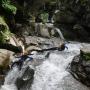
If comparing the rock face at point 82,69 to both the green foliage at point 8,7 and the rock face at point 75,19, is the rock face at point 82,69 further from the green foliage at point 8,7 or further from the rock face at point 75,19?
the rock face at point 75,19

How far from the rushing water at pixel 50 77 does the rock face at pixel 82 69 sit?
0.98 feet

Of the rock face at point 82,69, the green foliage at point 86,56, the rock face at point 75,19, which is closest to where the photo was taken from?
the rock face at point 82,69

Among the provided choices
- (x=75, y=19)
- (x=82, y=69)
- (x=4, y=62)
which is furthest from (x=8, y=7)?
(x=75, y=19)

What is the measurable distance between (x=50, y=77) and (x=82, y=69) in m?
1.85

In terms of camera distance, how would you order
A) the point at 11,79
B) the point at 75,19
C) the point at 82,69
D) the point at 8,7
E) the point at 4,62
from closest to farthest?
1. the point at 82,69
2. the point at 4,62
3. the point at 11,79
4. the point at 8,7
5. the point at 75,19

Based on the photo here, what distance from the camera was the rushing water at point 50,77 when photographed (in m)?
12.5

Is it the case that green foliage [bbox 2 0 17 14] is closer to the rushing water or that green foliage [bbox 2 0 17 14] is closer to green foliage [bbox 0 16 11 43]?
green foliage [bbox 0 16 11 43]

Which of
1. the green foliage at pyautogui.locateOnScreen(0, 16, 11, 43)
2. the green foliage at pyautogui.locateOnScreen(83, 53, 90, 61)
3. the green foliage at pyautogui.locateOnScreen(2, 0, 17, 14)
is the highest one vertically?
the green foliage at pyautogui.locateOnScreen(2, 0, 17, 14)

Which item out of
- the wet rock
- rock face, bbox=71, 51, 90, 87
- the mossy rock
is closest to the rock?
the wet rock

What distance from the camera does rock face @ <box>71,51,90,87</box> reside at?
1259 cm

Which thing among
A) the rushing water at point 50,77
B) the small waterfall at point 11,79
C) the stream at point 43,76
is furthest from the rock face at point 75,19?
the small waterfall at point 11,79

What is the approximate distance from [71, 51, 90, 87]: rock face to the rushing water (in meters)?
0.30

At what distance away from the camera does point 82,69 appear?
510 inches

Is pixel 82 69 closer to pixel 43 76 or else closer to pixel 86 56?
pixel 86 56
